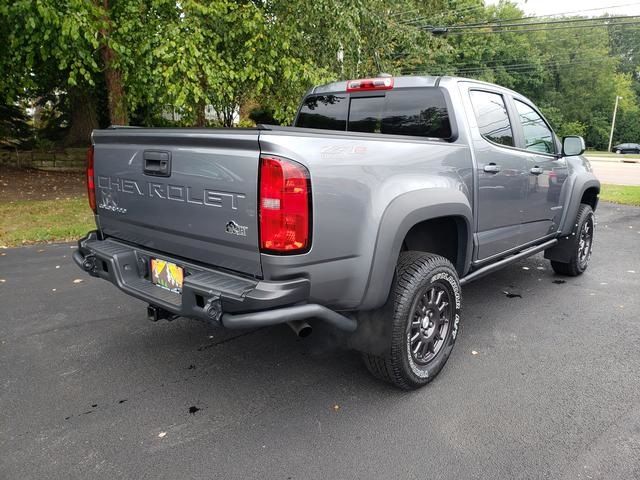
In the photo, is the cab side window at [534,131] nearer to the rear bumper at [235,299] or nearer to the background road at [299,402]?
the background road at [299,402]

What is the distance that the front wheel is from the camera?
2.80 m

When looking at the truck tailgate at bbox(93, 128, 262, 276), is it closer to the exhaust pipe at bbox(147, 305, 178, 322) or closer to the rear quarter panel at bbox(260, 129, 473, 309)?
the rear quarter panel at bbox(260, 129, 473, 309)

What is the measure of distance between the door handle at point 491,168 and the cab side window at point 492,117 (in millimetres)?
205

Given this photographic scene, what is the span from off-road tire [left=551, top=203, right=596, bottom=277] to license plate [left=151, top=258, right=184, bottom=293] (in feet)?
Answer: 13.7

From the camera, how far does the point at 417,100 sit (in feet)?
11.9

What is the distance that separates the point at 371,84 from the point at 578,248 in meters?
3.08

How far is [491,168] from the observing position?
11.7 ft

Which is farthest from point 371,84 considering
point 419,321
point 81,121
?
point 81,121

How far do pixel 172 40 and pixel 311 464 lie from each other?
733 cm

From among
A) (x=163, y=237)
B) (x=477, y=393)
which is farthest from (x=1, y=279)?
(x=477, y=393)

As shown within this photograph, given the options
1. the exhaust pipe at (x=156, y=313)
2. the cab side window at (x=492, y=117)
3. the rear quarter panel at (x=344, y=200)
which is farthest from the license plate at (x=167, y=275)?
the cab side window at (x=492, y=117)

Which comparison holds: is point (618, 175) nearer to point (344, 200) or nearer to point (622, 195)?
point (622, 195)

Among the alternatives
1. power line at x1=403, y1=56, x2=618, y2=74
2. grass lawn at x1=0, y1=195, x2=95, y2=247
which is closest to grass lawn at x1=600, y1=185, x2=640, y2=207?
grass lawn at x1=0, y1=195, x2=95, y2=247

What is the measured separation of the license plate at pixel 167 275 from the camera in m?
2.75
